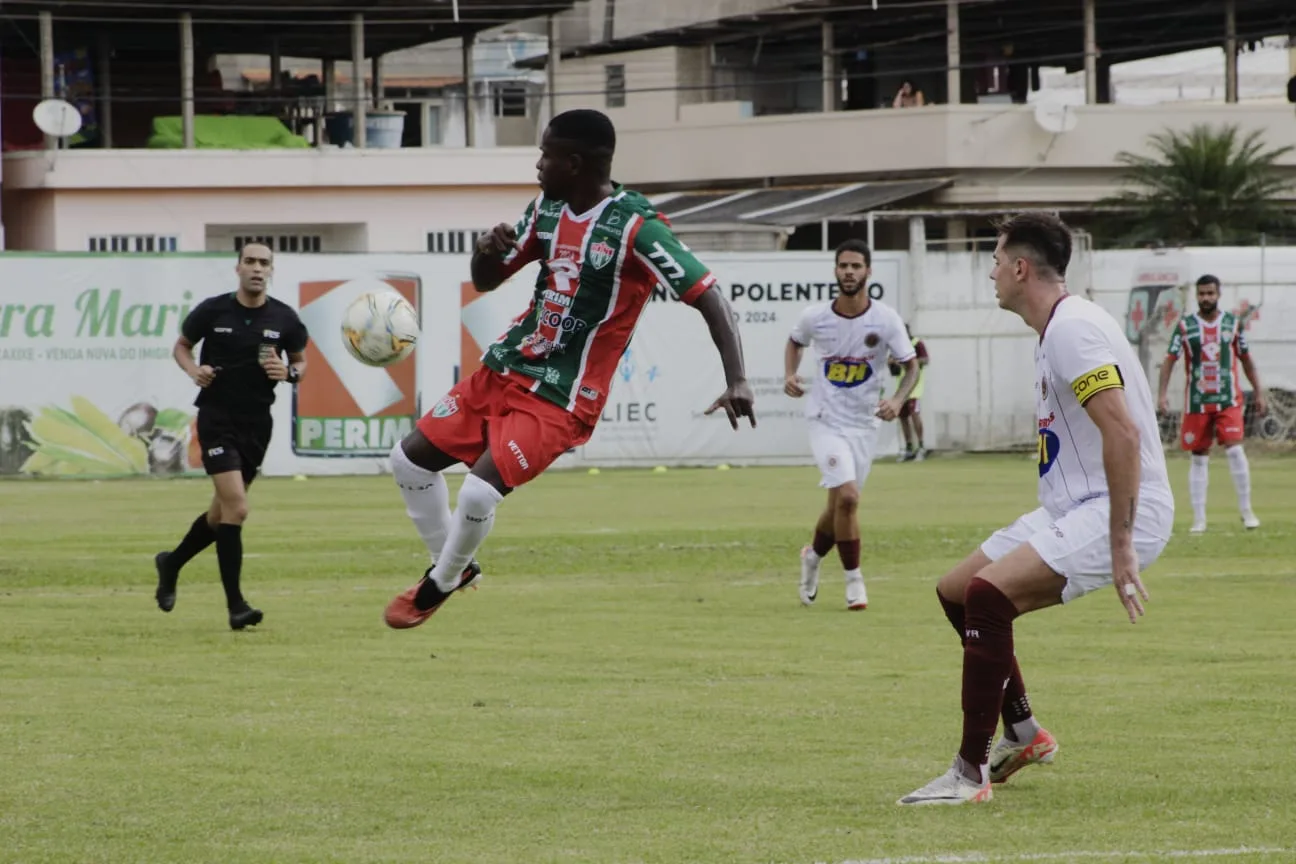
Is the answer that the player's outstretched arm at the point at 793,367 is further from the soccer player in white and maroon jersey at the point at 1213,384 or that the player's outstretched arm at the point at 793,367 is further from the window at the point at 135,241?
the window at the point at 135,241

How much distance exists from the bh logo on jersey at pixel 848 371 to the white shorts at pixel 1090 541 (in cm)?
742

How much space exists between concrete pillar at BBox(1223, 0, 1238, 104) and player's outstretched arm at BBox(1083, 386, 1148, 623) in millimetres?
43982

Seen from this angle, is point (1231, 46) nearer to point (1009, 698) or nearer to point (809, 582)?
point (809, 582)

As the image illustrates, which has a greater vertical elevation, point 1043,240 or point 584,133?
point 584,133

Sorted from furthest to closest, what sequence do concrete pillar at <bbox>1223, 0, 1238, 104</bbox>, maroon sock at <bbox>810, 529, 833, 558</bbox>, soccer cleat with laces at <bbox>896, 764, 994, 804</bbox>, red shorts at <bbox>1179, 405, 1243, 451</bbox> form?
concrete pillar at <bbox>1223, 0, 1238, 104</bbox> → red shorts at <bbox>1179, 405, 1243, 451</bbox> → maroon sock at <bbox>810, 529, 833, 558</bbox> → soccer cleat with laces at <bbox>896, 764, 994, 804</bbox>

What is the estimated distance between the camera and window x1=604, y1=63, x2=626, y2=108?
A: 180 ft

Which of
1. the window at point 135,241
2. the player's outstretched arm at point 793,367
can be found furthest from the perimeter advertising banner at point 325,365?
the window at point 135,241

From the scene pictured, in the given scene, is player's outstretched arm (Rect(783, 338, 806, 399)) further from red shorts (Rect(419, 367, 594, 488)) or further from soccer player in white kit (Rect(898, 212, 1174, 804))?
soccer player in white kit (Rect(898, 212, 1174, 804))

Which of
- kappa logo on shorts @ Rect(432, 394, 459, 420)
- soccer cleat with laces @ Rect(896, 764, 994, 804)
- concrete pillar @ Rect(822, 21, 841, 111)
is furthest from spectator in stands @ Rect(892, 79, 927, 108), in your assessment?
soccer cleat with laces @ Rect(896, 764, 994, 804)

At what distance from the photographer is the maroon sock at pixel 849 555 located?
13977mm

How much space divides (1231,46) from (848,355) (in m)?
37.3

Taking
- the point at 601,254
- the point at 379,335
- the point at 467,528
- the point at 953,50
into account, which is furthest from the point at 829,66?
the point at 467,528

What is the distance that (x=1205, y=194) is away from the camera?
45.4m

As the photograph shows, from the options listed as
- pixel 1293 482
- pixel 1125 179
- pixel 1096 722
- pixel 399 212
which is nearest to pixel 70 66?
pixel 399 212
